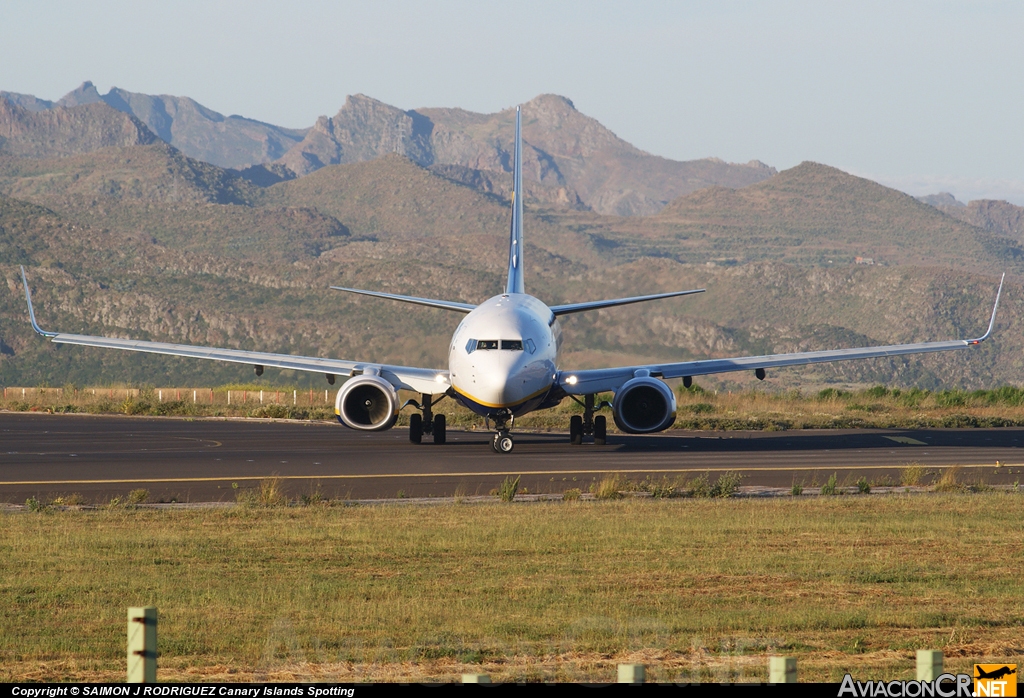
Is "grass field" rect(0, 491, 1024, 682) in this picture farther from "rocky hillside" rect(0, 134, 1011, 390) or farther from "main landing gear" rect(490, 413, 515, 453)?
"rocky hillside" rect(0, 134, 1011, 390)

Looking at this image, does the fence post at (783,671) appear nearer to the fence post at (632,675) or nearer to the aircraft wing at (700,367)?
the fence post at (632,675)

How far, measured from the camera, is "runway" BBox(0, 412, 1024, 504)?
28250mm

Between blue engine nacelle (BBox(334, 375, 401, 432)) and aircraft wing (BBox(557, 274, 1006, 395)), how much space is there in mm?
5265

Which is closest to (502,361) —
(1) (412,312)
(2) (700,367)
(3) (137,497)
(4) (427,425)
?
(4) (427,425)

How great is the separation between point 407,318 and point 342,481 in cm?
11229

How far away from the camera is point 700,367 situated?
4356cm

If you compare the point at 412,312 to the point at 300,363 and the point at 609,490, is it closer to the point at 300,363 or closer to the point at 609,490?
the point at 300,363

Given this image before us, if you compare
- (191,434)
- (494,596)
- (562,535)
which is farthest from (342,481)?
(191,434)

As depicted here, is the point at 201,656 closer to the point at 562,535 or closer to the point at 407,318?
the point at 562,535

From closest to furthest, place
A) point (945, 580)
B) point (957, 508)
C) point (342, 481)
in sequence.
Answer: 1. point (945, 580)
2. point (957, 508)
3. point (342, 481)

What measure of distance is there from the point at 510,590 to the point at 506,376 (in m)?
20.3

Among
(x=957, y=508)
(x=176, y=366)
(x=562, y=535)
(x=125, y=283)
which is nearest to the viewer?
(x=562, y=535)

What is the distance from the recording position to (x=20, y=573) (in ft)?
53.4

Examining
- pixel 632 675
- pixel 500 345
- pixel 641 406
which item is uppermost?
pixel 500 345
